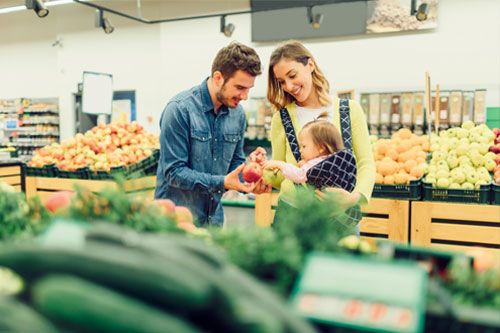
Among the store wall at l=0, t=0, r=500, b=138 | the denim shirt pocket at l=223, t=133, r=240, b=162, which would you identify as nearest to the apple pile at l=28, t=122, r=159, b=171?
the denim shirt pocket at l=223, t=133, r=240, b=162

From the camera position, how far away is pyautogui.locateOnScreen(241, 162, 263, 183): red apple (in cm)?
252

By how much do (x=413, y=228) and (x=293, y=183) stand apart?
5.37 ft

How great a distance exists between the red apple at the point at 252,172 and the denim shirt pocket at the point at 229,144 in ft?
0.91

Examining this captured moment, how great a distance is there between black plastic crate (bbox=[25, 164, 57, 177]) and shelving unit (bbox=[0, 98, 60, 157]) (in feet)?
25.6

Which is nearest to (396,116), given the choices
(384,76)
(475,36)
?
(384,76)

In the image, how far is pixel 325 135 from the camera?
7.61 ft

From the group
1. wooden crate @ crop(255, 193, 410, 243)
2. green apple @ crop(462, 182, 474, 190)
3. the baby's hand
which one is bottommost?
wooden crate @ crop(255, 193, 410, 243)

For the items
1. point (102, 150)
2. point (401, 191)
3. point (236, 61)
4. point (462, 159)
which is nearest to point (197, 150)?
point (236, 61)

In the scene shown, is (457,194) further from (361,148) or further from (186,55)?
(186,55)

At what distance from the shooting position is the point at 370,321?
2.34ft

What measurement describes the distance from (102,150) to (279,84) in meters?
3.35

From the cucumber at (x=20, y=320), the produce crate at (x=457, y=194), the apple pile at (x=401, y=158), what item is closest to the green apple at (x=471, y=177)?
the produce crate at (x=457, y=194)

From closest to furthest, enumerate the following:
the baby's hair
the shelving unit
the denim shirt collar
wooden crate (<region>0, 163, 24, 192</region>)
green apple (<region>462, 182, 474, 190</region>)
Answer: the baby's hair → the denim shirt collar → green apple (<region>462, 182, 474, 190</region>) → wooden crate (<region>0, 163, 24, 192</region>) → the shelving unit

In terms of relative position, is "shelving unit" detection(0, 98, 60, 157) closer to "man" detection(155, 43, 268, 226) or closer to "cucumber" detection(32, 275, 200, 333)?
"man" detection(155, 43, 268, 226)
